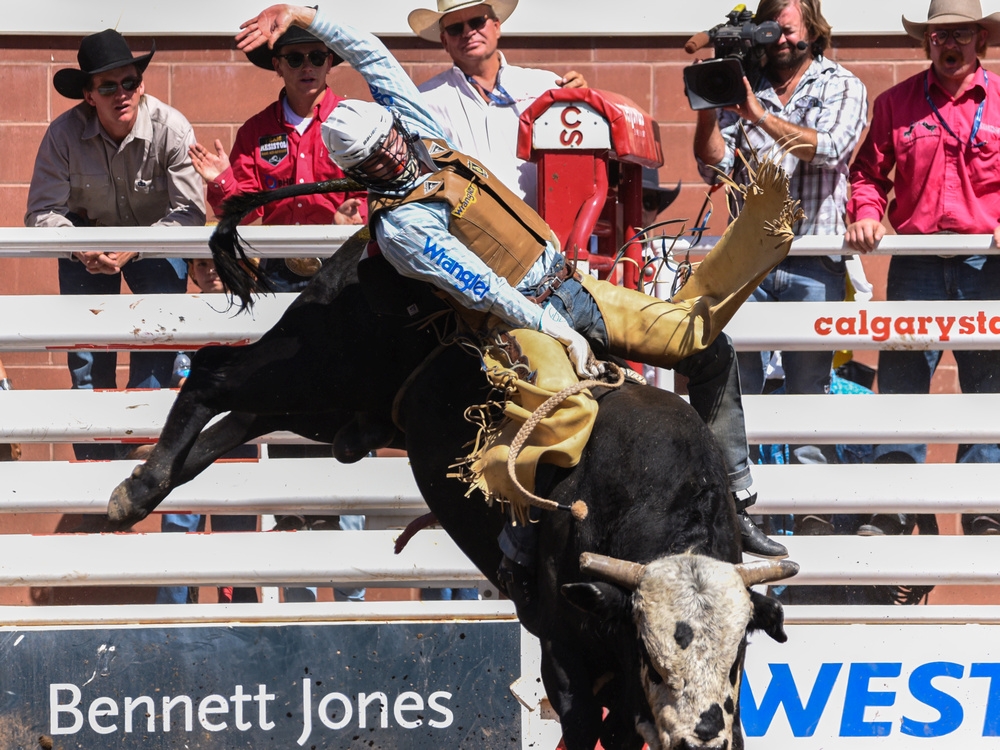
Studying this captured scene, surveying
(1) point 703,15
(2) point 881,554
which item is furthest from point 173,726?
(1) point 703,15

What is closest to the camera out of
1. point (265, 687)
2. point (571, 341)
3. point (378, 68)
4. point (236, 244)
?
point (571, 341)

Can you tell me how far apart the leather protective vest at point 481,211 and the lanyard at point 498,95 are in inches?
54.2

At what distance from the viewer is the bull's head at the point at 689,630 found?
364 cm

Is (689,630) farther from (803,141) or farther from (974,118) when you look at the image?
(974,118)

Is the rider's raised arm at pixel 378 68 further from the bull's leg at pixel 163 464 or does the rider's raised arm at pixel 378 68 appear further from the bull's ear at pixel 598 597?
the bull's ear at pixel 598 597

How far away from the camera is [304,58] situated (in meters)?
5.87

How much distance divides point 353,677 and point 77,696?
1034mm

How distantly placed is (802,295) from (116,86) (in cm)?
302

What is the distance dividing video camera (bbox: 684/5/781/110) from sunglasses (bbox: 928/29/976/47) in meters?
0.72

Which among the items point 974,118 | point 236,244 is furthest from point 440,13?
point 974,118

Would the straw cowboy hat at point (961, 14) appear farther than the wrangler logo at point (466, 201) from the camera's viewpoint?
Yes

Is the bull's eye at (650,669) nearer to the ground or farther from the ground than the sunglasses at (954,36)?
nearer to the ground

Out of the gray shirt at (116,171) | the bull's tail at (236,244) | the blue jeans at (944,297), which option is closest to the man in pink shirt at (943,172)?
the blue jeans at (944,297)

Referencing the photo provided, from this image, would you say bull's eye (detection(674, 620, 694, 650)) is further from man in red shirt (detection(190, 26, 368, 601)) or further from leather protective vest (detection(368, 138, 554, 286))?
man in red shirt (detection(190, 26, 368, 601))
